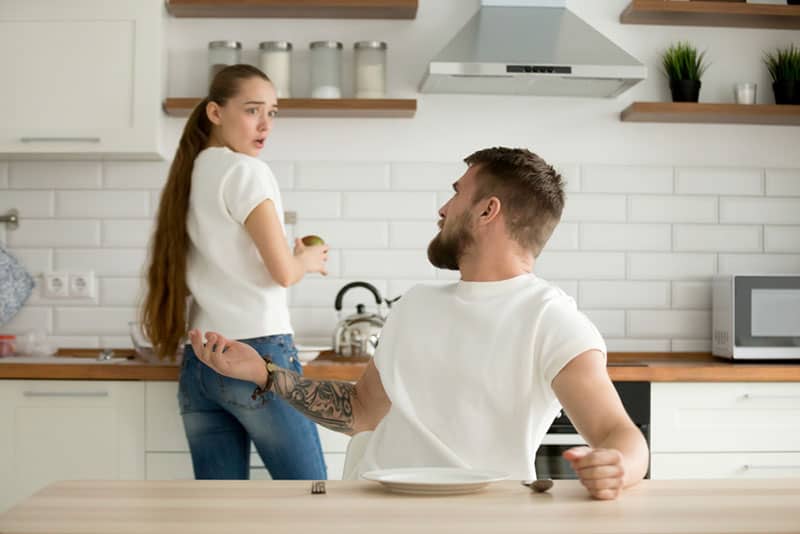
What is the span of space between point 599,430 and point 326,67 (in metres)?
2.28

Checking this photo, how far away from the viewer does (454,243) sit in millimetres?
1808

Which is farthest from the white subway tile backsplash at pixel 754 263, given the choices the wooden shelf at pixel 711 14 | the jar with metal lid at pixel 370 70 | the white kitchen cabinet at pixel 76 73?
the white kitchen cabinet at pixel 76 73

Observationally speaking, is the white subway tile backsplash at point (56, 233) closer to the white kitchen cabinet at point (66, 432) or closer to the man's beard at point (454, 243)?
the white kitchen cabinet at point (66, 432)

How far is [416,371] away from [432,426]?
3.8 inches

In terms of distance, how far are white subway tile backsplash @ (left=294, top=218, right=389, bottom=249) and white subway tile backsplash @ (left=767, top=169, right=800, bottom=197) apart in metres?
1.36

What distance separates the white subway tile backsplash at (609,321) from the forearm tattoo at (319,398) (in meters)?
1.90

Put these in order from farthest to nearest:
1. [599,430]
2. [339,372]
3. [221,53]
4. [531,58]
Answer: [221,53], [531,58], [339,372], [599,430]

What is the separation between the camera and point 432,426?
1668mm

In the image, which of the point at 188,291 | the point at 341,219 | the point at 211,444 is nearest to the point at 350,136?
the point at 341,219

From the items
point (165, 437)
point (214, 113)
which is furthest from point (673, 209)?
point (165, 437)

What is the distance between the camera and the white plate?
1.33 m

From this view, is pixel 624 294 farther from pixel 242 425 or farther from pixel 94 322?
pixel 94 322

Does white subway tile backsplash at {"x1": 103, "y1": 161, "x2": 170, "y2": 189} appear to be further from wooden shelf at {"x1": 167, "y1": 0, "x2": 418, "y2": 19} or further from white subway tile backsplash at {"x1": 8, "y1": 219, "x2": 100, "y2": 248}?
wooden shelf at {"x1": 167, "y1": 0, "x2": 418, "y2": 19}

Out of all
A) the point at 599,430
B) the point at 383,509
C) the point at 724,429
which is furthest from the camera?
the point at 724,429
